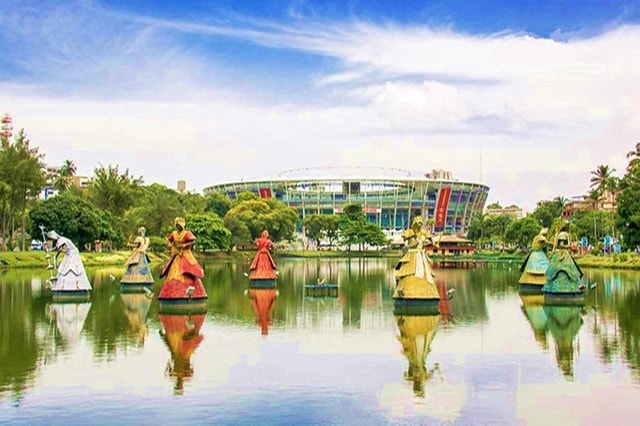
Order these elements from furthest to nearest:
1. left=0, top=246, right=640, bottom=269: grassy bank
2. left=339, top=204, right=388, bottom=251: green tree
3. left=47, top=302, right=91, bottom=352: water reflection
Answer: left=339, top=204, right=388, bottom=251: green tree
left=0, top=246, right=640, bottom=269: grassy bank
left=47, top=302, right=91, bottom=352: water reflection

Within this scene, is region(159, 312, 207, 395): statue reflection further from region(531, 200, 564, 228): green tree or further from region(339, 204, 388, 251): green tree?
region(531, 200, 564, 228): green tree

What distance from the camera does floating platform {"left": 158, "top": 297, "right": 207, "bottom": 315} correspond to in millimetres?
25656

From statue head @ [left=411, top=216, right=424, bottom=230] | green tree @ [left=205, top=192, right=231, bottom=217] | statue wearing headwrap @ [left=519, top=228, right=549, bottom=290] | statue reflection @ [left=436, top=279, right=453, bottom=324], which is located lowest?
statue reflection @ [left=436, top=279, right=453, bottom=324]

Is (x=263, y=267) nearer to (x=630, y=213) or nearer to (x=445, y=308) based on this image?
(x=445, y=308)

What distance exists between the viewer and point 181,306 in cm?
2589

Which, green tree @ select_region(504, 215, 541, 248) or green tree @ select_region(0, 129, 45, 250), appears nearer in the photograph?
green tree @ select_region(0, 129, 45, 250)

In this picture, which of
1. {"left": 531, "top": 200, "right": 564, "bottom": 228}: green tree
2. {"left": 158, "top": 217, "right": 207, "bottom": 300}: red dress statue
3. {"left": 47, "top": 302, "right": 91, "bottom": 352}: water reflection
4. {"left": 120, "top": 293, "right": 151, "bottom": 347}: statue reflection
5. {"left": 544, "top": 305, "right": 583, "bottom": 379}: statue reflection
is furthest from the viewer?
Result: {"left": 531, "top": 200, "right": 564, "bottom": 228}: green tree

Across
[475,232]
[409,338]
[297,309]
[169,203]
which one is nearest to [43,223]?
[169,203]

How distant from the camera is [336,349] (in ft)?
60.1

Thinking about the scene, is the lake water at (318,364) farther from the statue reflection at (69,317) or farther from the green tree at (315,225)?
the green tree at (315,225)

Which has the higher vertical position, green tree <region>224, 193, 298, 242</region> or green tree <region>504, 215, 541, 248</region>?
green tree <region>224, 193, 298, 242</region>

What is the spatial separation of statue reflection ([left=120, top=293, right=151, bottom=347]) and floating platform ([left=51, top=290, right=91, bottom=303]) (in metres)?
1.53

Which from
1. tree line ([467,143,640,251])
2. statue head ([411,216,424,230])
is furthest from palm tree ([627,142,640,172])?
statue head ([411,216,424,230])

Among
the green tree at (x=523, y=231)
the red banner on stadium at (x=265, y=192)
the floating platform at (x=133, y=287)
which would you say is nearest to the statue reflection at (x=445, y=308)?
the floating platform at (x=133, y=287)
